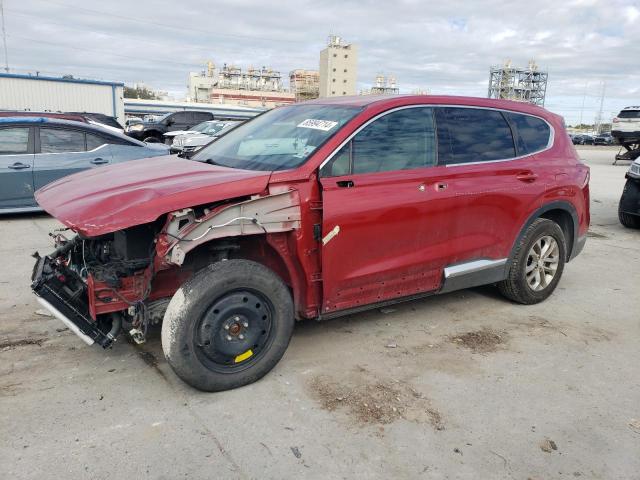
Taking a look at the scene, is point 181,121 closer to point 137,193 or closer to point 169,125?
point 169,125

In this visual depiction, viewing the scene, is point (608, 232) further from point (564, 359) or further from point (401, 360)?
point (401, 360)

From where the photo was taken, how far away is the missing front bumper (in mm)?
3123

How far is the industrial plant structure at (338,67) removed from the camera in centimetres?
11475

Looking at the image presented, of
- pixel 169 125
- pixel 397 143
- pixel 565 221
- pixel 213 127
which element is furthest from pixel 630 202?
pixel 169 125

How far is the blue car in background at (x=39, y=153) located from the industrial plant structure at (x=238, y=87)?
89.0m

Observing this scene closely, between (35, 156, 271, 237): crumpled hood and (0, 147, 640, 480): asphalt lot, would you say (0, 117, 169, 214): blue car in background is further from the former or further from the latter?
(35, 156, 271, 237): crumpled hood

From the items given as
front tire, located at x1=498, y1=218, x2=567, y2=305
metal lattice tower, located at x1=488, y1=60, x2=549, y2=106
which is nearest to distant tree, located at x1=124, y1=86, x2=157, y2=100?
metal lattice tower, located at x1=488, y1=60, x2=549, y2=106

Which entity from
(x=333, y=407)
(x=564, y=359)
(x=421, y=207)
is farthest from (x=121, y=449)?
(x=564, y=359)

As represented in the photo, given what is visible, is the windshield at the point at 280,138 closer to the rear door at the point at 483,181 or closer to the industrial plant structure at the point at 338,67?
the rear door at the point at 483,181

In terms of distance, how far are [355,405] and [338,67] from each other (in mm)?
120497

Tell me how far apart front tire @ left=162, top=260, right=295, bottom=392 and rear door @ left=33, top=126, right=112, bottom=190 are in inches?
228

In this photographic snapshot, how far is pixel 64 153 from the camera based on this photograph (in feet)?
25.9

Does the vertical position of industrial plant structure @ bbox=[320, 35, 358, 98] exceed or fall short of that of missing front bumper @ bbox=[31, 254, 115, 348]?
it exceeds it

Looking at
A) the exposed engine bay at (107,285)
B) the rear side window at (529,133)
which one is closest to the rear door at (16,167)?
the exposed engine bay at (107,285)
